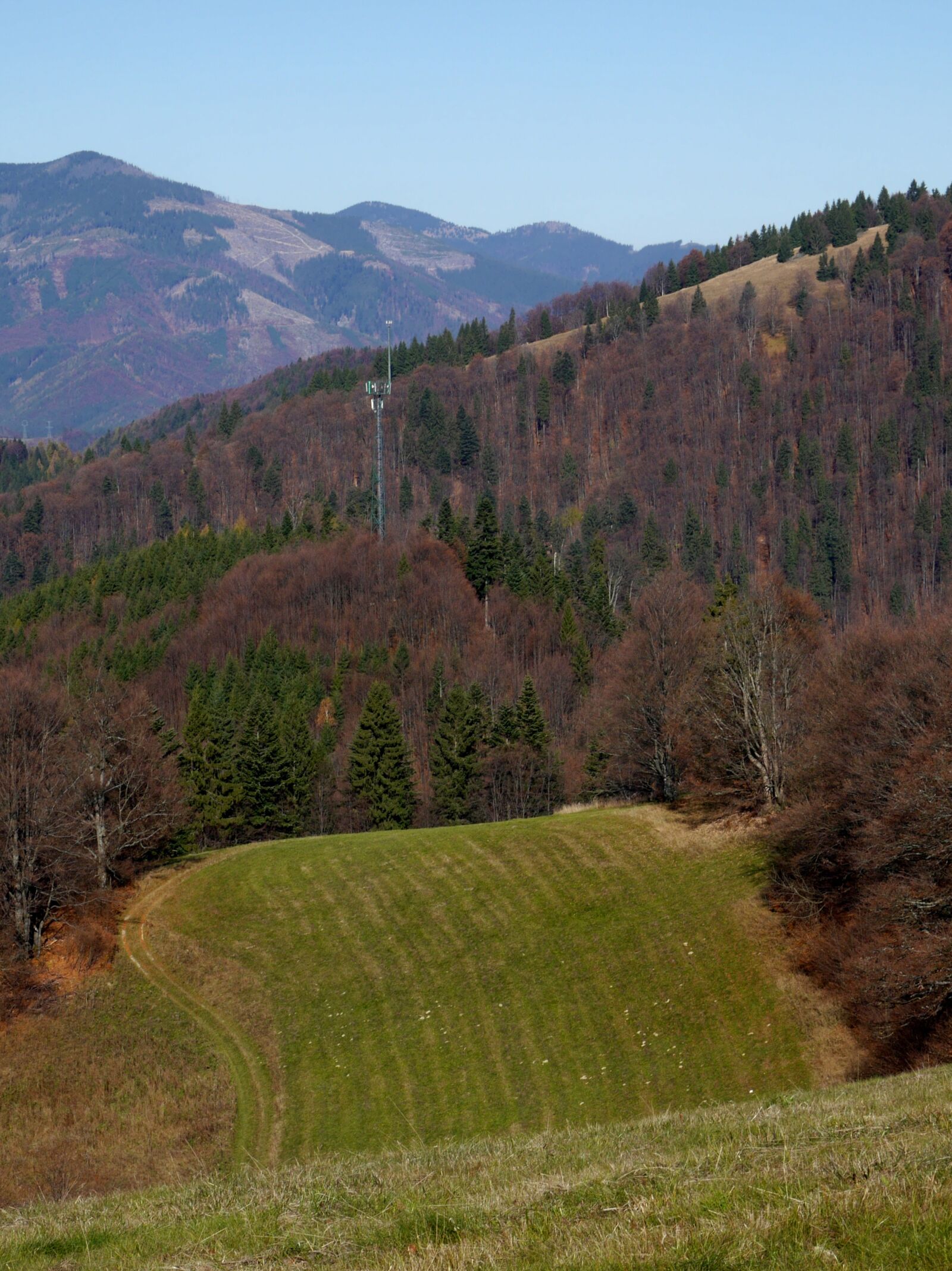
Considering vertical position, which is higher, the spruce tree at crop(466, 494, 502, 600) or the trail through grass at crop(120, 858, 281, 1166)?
the spruce tree at crop(466, 494, 502, 600)

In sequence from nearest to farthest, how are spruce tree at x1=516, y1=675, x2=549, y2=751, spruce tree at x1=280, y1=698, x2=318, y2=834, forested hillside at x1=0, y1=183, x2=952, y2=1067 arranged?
1. forested hillside at x1=0, y1=183, x2=952, y2=1067
2. spruce tree at x1=280, y1=698, x2=318, y2=834
3. spruce tree at x1=516, y1=675, x2=549, y2=751

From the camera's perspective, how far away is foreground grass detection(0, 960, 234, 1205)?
123ft

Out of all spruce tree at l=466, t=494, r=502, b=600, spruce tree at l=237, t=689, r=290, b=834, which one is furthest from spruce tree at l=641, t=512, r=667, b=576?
spruce tree at l=237, t=689, r=290, b=834

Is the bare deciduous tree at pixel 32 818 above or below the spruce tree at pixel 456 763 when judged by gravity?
above

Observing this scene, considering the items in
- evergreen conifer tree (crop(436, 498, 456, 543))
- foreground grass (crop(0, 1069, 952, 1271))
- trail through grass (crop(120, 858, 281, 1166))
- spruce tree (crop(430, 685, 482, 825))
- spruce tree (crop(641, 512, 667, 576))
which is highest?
foreground grass (crop(0, 1069, 952, 1271))

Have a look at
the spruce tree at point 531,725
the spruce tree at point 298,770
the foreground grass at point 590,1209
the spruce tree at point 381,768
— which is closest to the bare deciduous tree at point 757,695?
the spruce tree at point 381,768

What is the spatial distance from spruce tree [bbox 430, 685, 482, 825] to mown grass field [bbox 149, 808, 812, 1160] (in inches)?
1120

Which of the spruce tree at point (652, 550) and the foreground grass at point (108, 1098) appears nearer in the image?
the foreground grass at point (108, 1098)

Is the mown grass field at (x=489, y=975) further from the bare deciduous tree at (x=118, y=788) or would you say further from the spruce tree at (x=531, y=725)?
the spruce tree at (x=531, y=725)

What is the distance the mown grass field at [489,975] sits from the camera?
3775 centimetres

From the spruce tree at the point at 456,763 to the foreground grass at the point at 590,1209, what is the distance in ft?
234

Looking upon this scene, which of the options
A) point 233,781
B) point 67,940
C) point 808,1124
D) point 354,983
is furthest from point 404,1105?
point 233,781

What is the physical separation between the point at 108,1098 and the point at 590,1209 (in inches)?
1361

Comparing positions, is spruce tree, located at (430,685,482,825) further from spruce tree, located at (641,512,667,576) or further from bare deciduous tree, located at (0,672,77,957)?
spruce tree, located at (641,512,667,576)
